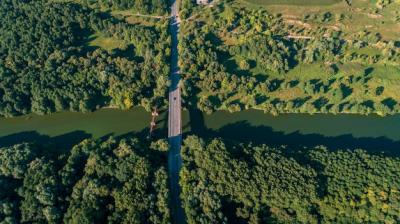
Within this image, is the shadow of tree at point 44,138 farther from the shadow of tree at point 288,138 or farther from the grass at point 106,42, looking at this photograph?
the grass at point 106,42

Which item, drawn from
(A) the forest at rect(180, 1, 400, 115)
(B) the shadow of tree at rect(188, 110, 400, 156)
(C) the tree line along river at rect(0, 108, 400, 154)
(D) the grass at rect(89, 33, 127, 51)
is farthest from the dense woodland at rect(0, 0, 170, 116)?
(B) the shadow of tree at rect(188, 110, 400, 156)

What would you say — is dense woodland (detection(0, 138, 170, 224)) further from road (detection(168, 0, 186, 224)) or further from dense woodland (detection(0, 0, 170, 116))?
dense woodland (detection(0, 0, 170, 116))

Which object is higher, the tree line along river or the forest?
the forest

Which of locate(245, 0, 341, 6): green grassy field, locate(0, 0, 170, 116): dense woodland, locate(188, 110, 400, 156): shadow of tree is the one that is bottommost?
locate(188, 110, 400, 156): shadow of tree

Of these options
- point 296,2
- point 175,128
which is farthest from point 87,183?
point 296,2

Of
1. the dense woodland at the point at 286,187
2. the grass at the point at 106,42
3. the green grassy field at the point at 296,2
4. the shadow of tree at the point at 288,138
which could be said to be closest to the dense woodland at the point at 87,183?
the dense woodland at the point at 286,187

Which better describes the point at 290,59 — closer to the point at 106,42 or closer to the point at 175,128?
the point at 175,128

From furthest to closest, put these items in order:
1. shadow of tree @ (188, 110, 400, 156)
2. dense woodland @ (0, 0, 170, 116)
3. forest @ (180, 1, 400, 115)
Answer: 1. forest @ (180, 1, 400, 115)
2. dense woodland @ (0, 0, 170, 116)
3. shadow of tree @ (188, 110, 400, 156)
